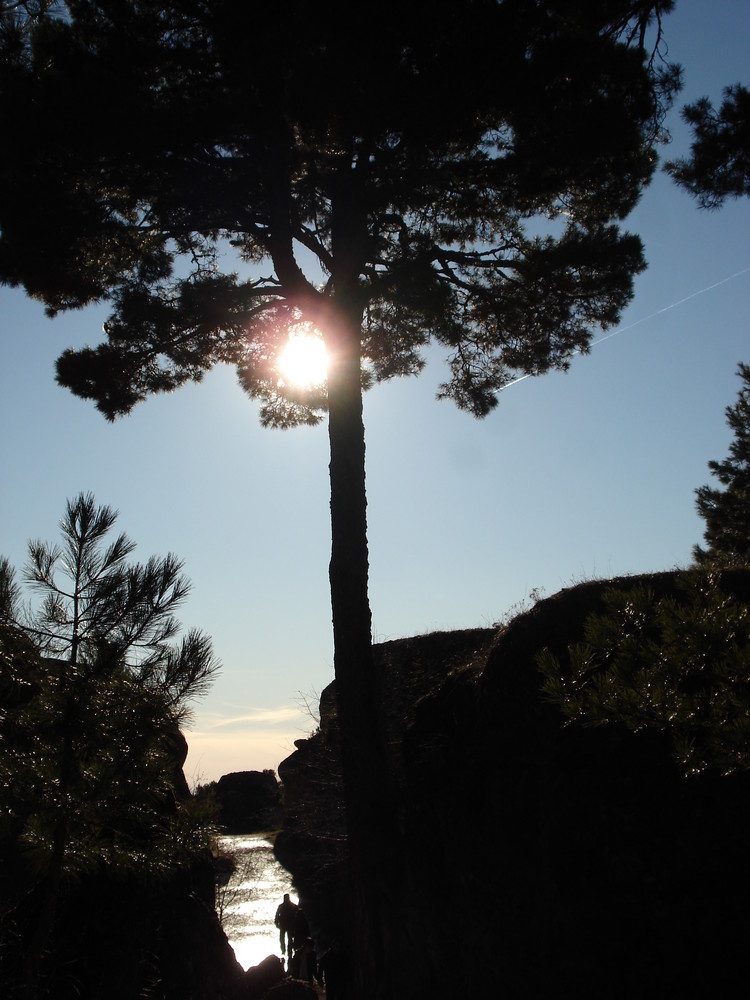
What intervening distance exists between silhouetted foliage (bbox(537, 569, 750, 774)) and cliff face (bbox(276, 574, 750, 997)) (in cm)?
222

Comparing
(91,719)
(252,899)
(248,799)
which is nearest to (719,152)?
(91,719)

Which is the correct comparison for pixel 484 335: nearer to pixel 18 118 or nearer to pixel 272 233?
pixel 272 233

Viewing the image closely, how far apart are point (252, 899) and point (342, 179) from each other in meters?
21.6

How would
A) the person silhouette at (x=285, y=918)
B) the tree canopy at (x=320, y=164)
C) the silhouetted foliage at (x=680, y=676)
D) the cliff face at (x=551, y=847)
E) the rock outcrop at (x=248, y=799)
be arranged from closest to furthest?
the silhouetted foliage at (x=680, y=676), the cliff face at (x=551, y=847), the tree canopy at (x=320, y=164), the person silhouette at (x=285, y=918), the rock outcrop at (x=248, y=799)

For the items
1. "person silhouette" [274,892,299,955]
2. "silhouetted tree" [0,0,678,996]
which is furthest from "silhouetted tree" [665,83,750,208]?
"person silhouette" [274,892,299,955]

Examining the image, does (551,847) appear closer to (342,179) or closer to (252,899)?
(342,179)

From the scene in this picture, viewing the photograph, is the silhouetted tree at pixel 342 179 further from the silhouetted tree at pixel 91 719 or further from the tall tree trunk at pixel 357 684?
the silhouetted tree at pixel 91 719

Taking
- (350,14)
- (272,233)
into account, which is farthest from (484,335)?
(350,14)

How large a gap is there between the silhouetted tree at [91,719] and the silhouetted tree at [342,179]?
312 centimetres

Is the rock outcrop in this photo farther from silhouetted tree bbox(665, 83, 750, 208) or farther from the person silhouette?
silhouetted tree bbox(665, 83, 750, 208)

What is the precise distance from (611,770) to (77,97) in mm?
9373

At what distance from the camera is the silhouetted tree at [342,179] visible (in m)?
9.22

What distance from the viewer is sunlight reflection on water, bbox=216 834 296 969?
19.5 metres

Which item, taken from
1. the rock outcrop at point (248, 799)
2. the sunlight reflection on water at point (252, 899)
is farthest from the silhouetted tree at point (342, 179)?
the rock outcrop at point (248, 799)
